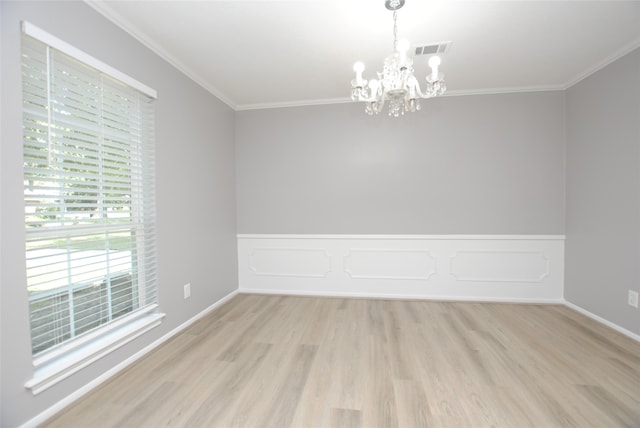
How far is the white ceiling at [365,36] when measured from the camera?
1.93 m

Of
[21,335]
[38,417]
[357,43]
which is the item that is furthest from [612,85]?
[38,417]

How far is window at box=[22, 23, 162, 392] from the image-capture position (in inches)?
60.0

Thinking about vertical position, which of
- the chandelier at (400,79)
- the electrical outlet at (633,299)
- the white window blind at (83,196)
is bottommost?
the electrical outlet at (633,299)

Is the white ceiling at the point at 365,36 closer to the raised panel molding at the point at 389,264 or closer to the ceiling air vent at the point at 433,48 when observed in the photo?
the ceiling air vent at the point at 433,48

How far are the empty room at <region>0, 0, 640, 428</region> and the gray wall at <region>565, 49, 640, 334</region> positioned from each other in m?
0.02

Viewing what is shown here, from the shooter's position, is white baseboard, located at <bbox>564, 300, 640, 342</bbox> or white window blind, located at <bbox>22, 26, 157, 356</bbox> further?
white baseboard, located at <bbox>564, 300, 640, 342</bbox>

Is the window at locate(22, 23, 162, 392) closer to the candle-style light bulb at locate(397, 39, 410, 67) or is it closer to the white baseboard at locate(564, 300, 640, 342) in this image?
the candle-style light bulb at locate(397, 39, 410, 67)

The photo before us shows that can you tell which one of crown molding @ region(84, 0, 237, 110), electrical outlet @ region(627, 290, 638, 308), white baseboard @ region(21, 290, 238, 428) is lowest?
white baseboard @ region(21, 290, 238, 428)

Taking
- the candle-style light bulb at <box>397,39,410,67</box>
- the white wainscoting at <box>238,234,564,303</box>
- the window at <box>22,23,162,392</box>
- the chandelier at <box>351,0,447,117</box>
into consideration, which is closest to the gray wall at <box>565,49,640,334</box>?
the white wainscoting at <box>238,234,564,303</box>

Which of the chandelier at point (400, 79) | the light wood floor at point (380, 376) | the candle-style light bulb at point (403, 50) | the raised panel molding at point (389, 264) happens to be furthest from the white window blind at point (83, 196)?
the raised panel molding at point (389, 264)

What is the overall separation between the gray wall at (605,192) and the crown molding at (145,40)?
410 centimetres

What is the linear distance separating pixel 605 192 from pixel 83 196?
14.7ft

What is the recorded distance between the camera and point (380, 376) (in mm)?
1925

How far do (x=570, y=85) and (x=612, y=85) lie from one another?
579 mm
